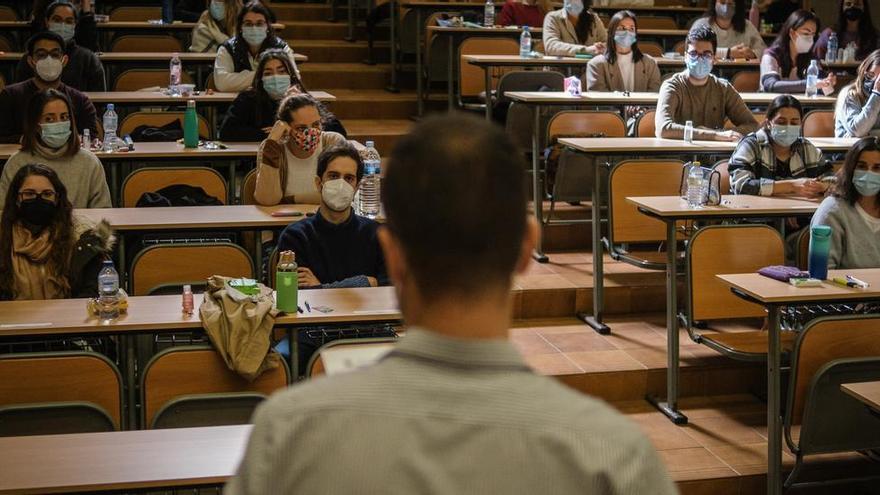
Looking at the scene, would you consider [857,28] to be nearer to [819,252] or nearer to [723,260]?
[723,260]

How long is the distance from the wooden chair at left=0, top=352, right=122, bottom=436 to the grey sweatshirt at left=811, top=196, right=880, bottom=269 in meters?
2.99

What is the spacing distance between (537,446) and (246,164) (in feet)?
17.8

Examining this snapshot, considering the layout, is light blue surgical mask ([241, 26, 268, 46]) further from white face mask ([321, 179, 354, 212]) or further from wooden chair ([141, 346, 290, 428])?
wooden chair ([141, 346, 290, 428])

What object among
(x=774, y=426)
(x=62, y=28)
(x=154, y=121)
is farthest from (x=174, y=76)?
(x=774, y=426)

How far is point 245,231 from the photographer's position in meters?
4.94

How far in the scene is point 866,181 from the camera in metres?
4.80

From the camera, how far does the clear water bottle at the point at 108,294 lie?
356 cm

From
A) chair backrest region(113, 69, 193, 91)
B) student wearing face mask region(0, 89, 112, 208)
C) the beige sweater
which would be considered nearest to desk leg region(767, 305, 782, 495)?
the beige sweater

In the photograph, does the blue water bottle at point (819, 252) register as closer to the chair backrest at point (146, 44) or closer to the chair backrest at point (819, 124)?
the chair backrest at point (819, 124)

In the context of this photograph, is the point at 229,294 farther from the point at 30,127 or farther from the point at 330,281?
the point at 30,127

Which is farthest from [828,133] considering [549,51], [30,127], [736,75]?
[30,127]

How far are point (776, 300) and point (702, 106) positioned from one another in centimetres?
298

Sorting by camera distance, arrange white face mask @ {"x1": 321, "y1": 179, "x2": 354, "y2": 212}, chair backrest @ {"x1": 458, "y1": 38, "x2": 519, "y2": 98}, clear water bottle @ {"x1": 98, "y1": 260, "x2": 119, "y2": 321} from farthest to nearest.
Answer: chair backrest @ {"x1": 458, "y1": 38, "x2": 519, "y2": 98}
white face mask @ {"x1": 321, "y1": 179, "x2": 354, "y2": 212}
clear water bottle @ {"x1": 98, "y1": 260, "x2": 119, "y2": 321}

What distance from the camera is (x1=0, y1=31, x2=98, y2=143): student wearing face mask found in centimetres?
633
